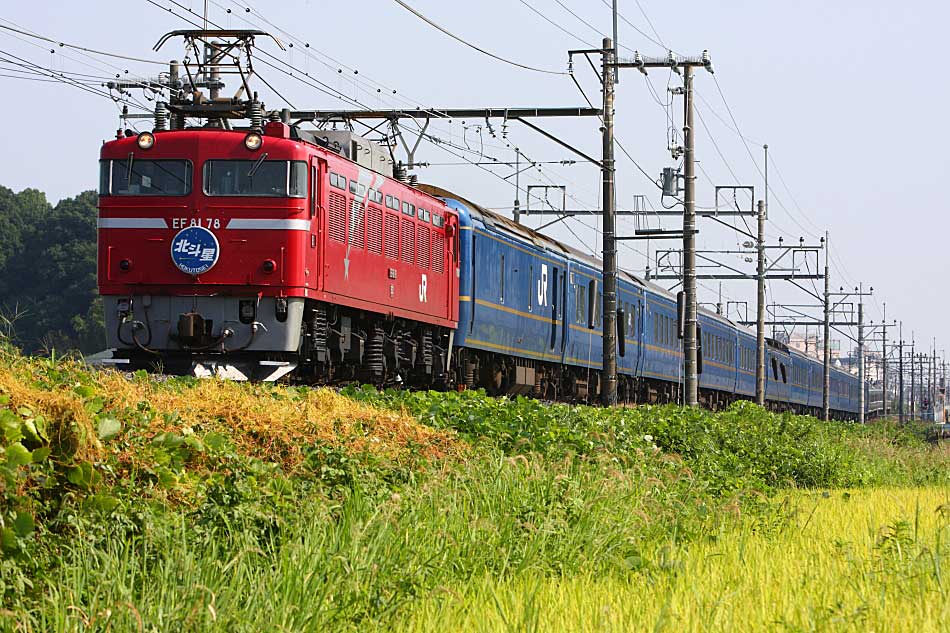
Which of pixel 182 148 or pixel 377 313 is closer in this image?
pixel 182 148

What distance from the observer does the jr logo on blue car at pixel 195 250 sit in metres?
18.5

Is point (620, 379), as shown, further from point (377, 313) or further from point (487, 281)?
point (377, 313)

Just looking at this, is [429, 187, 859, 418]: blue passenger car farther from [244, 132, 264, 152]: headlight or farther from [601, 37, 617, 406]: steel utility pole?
[244, 132, 264, 152]: headlight

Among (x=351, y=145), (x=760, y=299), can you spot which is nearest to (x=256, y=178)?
(x=351, y=145)

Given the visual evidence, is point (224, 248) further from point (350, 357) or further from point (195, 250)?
point (350, 357)

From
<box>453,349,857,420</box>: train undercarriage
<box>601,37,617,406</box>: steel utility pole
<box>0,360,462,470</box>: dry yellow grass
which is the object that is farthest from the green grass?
<box>453,349,857,420</box>: train undercarriage

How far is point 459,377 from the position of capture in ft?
87.2

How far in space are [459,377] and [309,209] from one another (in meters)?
8.37

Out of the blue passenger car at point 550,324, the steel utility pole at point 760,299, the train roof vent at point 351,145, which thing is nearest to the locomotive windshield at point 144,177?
the train roof vent at point 351,145

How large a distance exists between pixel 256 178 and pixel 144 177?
5.16 ft

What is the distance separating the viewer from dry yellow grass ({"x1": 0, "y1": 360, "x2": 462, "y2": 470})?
8.02 m

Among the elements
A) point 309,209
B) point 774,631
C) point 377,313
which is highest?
point 309,209

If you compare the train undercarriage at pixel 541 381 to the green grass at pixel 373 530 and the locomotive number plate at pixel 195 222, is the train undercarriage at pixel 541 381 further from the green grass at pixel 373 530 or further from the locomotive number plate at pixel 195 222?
the green grass at pixel 373 530

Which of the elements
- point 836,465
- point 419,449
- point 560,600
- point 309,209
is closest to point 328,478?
point 419,449
